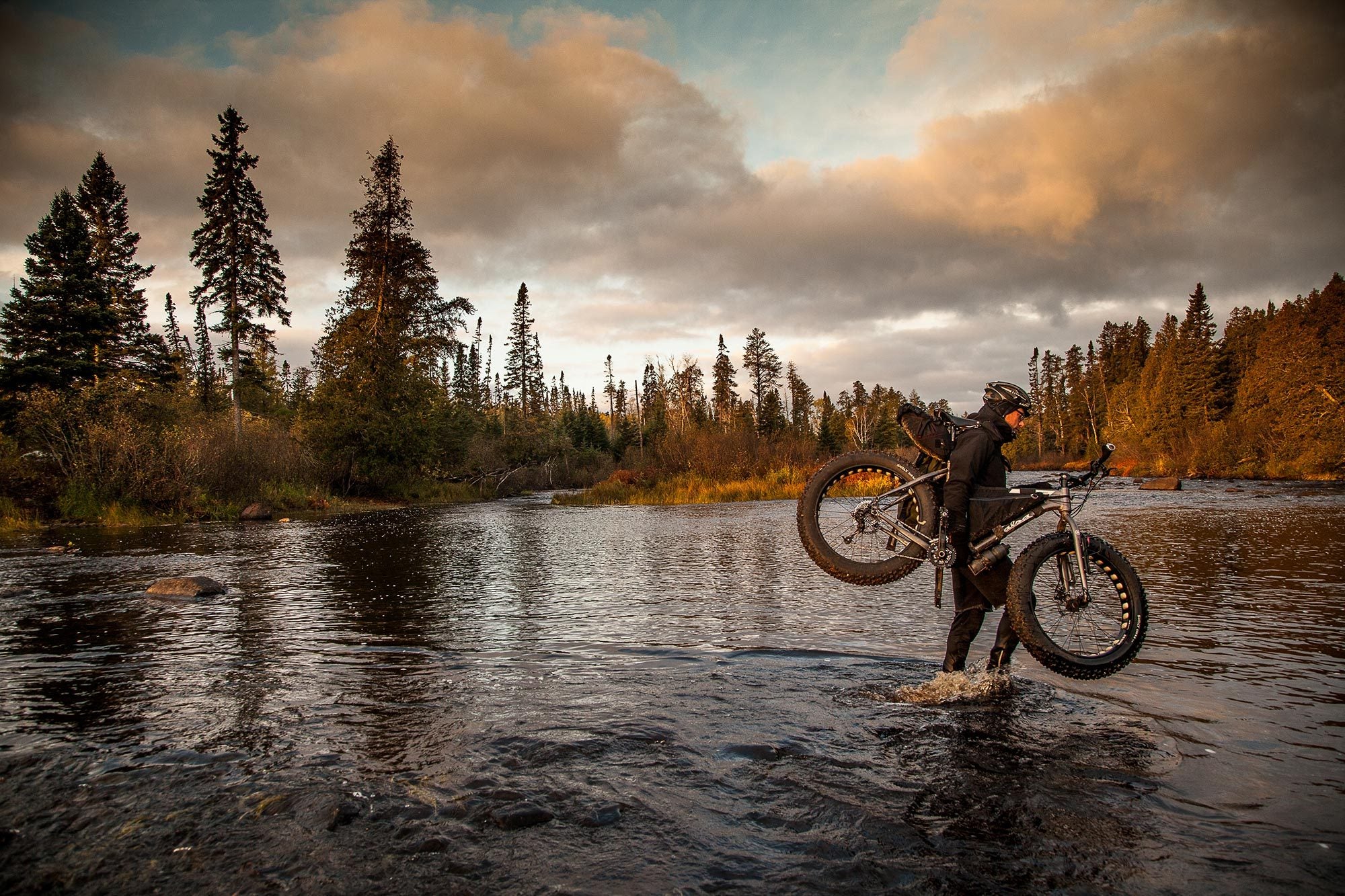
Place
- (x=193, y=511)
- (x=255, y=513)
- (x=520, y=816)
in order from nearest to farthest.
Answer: (x=520, y=816), (x=193, y=511), (x=255, y=513)

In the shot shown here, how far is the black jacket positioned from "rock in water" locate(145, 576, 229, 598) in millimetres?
10617

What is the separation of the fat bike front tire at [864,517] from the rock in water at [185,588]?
9.38 meters

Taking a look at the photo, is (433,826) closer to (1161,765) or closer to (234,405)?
(1161,765)

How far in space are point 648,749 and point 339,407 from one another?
3597cm

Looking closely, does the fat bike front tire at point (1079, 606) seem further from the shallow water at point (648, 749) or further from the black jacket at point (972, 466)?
the black jacket at point (972, 466)

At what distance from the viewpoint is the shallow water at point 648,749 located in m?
3.18

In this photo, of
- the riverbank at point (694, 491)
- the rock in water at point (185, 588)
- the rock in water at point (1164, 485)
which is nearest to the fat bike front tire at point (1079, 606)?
the rock in water at point (185, 588)

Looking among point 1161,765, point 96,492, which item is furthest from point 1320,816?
point 96,492

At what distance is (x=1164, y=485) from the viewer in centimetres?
3744

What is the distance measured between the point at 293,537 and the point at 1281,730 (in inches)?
837

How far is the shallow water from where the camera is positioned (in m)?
3.18

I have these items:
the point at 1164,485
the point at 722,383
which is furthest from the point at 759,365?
the point at 1164,485

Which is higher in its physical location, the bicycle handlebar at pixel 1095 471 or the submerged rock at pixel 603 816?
the bicycle handlebar at pixel 1095 471

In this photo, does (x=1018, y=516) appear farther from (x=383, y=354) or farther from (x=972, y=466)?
(x=383, y=354)
